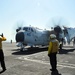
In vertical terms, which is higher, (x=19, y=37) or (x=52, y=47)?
(x=19, y=37)

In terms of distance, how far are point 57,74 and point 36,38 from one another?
1939cm

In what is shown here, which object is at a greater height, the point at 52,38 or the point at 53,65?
the point at 52,38

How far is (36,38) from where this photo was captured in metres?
29.3

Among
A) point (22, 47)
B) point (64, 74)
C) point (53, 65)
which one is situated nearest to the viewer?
point (64, 74)

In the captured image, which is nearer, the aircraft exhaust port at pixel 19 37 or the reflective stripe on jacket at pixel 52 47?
the reflective stripe on jacket at pixel 52 47

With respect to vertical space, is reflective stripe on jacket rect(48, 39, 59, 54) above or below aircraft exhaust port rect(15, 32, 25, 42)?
below

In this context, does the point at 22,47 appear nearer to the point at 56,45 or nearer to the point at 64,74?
the point at 56,45

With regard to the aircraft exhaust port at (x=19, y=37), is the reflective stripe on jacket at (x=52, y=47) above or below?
below

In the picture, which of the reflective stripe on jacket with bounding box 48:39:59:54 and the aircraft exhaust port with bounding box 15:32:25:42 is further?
the aircraft exhaust port with bounding box 15:32:25:42

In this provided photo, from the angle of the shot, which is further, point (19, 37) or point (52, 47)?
point (19, 37)

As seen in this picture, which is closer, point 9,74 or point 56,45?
point 9,74

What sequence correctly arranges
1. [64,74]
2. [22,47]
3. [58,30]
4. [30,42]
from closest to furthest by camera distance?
[64,74]
[22,47]
[30,42]
[58,30]

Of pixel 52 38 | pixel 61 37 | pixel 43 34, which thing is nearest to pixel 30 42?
pixel 43 34

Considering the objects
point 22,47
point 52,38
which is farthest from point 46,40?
point 52,38
